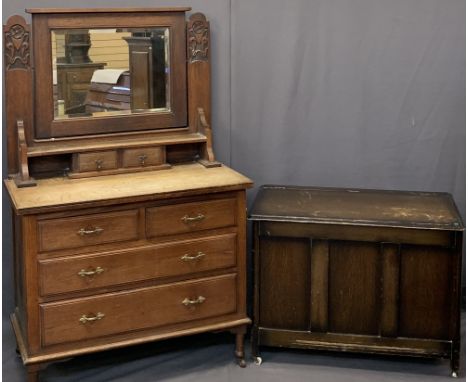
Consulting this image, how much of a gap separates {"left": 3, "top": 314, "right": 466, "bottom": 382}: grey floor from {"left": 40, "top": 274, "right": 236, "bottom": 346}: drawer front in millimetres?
277

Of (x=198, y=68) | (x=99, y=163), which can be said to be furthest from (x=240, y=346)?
(x=198, y=68)

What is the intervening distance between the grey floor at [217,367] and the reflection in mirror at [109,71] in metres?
1.13

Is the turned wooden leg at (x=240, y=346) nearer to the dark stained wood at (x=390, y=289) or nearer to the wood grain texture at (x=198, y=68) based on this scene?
the dark stained wood at (x=390, y=289)

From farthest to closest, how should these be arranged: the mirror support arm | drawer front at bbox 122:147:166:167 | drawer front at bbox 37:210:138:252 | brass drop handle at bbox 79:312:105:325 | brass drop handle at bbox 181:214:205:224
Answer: the mirror support arm < drawer front at bbox 122:147:166:167 < brass drop handle at bbox 181:214:205:224 < brass drop handle at bbox 79:312:105:325 < drawer front at bbox 37:210:138:252

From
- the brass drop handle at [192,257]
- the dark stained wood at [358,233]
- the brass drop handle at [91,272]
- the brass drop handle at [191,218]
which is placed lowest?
the brass drop handle at [91,272]

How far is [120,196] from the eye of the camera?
10.9 ft

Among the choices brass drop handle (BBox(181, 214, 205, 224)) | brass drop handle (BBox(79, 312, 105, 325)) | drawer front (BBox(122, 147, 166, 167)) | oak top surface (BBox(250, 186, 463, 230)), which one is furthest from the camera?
drawer front (BBox(122, 147, 166, 167))

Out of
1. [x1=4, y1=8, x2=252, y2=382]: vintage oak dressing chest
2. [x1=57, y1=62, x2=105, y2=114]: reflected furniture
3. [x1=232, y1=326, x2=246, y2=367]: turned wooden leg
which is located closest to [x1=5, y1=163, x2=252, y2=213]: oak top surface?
[x1=4, y1=8, x2=252, y2=382]: vintage oak dressing chest

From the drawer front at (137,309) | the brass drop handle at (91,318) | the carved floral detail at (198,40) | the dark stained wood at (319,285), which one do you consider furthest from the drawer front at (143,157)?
the dark stained wood at (319,285)

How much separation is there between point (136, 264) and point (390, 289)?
1118 millimetres

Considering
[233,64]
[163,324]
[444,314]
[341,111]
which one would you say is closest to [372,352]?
[444,314]

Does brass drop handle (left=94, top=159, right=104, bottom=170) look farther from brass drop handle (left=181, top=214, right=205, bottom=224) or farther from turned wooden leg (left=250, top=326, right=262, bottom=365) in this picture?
turned wooden leg (left=250, top=326, right=262, bottom=365)

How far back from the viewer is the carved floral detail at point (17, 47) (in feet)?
11.5

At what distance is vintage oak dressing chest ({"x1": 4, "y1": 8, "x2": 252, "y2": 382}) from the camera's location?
3.32 metres
